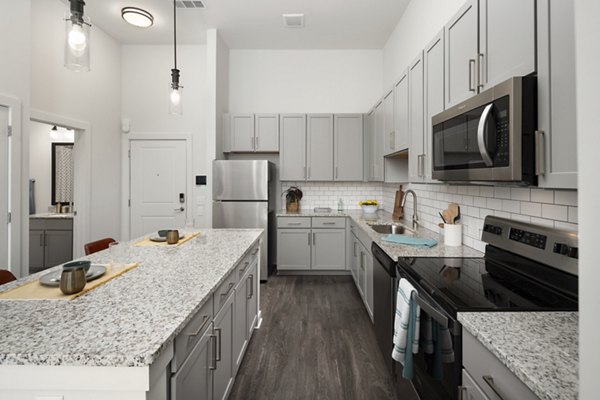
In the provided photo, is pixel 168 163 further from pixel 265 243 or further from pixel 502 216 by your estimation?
pixel 502 216

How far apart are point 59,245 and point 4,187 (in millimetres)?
1987

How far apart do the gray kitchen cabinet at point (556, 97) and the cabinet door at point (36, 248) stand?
554 centimetres

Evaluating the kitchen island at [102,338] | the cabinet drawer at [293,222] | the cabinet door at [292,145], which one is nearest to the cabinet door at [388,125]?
the cabinet door at [292,145]

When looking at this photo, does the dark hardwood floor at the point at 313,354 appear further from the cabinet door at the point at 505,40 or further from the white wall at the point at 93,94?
the white wall at the point at 93,94

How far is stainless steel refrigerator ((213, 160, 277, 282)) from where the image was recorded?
4.13 meters

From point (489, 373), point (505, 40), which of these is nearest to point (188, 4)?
point (505, 40)

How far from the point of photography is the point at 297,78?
4.85m

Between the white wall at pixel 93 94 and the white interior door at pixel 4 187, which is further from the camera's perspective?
the white wall at pixel 93 94

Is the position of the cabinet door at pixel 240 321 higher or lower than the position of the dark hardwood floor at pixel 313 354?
higher

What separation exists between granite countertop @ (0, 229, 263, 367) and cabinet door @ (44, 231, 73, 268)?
349cm

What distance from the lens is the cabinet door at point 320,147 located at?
454cm

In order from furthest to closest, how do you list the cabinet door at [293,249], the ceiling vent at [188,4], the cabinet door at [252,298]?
the cabinet door at [293,249] < the ceiling vent at [188,4] < the cabinet door at [252,298]

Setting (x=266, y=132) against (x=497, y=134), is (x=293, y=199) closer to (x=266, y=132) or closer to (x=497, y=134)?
(x=266, y=132)

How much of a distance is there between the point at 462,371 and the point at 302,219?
3.33 metres
